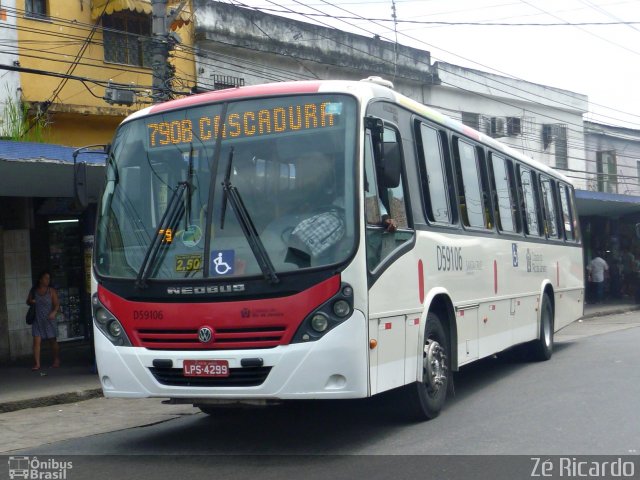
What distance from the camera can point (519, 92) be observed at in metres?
32.7

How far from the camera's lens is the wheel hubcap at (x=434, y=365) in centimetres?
860

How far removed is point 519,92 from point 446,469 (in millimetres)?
27557

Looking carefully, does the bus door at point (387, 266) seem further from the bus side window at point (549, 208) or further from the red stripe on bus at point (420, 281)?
the bus side window at point (549, 208)

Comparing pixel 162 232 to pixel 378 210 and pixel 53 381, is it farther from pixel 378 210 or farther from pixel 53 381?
pixel 53 381

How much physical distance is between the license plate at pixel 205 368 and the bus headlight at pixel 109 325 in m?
0.64

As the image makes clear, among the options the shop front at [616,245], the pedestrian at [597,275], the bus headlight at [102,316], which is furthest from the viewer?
the shop front at [616,245]

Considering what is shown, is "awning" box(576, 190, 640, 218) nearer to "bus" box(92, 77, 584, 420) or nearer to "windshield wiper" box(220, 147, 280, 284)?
"bus" box(92, 77, 584, 420)

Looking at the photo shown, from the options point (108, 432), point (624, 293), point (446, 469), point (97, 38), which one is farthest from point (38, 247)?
point (624, 293)

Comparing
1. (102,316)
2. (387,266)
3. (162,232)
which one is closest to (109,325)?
(102,316)

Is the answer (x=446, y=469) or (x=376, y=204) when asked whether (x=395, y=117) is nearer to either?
(x=376, y=204)

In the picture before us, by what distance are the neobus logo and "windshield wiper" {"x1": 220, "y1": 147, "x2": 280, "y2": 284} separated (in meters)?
0.25

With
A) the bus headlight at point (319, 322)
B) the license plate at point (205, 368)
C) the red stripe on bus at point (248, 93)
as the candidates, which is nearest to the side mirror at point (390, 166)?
the red stripe on bus at point (248, 93)

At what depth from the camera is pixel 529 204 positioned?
13680mm

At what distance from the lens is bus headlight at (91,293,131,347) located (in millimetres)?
7699
